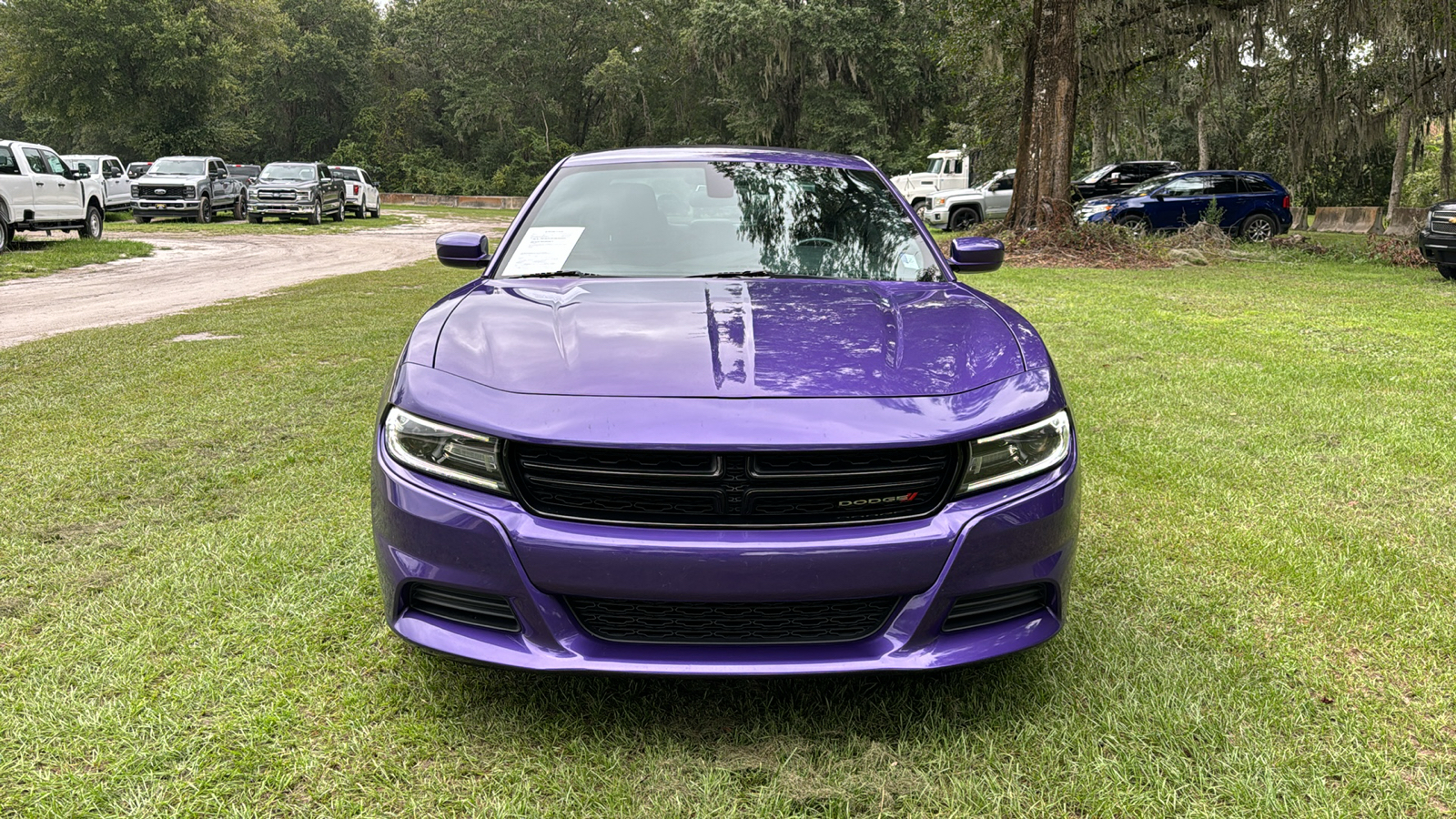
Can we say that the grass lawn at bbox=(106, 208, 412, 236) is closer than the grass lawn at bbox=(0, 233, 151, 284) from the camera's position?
No

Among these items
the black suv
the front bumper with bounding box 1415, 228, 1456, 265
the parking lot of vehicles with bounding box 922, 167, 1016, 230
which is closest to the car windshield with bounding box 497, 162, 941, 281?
the front bumper with bounding box 1415, 228, 1456, 265

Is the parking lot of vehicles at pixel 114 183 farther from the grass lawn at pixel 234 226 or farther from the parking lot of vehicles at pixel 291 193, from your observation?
the parking lot of vehicles at pixel 291 193

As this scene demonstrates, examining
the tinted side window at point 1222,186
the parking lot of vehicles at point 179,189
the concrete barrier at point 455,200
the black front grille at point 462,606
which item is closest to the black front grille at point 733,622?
the black front grille at point 462,606

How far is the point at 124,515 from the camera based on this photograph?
3.52 m

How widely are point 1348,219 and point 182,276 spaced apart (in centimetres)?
2761

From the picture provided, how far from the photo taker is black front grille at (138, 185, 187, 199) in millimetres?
23969

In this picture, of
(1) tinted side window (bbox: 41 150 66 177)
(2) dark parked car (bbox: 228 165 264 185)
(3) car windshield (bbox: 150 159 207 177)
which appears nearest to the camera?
(1) tinted side window (bbox: 41 150 66 177)

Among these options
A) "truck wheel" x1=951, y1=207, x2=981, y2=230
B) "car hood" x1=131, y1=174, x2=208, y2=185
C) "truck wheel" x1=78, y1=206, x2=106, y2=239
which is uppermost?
"car hood" x1=131, y1=174, x2=208, y2=185

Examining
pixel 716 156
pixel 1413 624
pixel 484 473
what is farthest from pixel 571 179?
pixel 1413 624

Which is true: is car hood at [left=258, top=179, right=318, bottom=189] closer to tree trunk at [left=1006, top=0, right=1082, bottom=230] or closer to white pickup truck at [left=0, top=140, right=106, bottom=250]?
white pickup truck at [left=0, top=140, right=106, bottom=250]

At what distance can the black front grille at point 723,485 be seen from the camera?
1963mm

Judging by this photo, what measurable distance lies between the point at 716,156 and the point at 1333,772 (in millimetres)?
2776

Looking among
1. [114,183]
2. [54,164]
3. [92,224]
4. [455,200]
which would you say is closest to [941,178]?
[92,224]

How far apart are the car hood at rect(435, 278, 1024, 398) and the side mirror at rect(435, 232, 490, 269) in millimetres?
676
